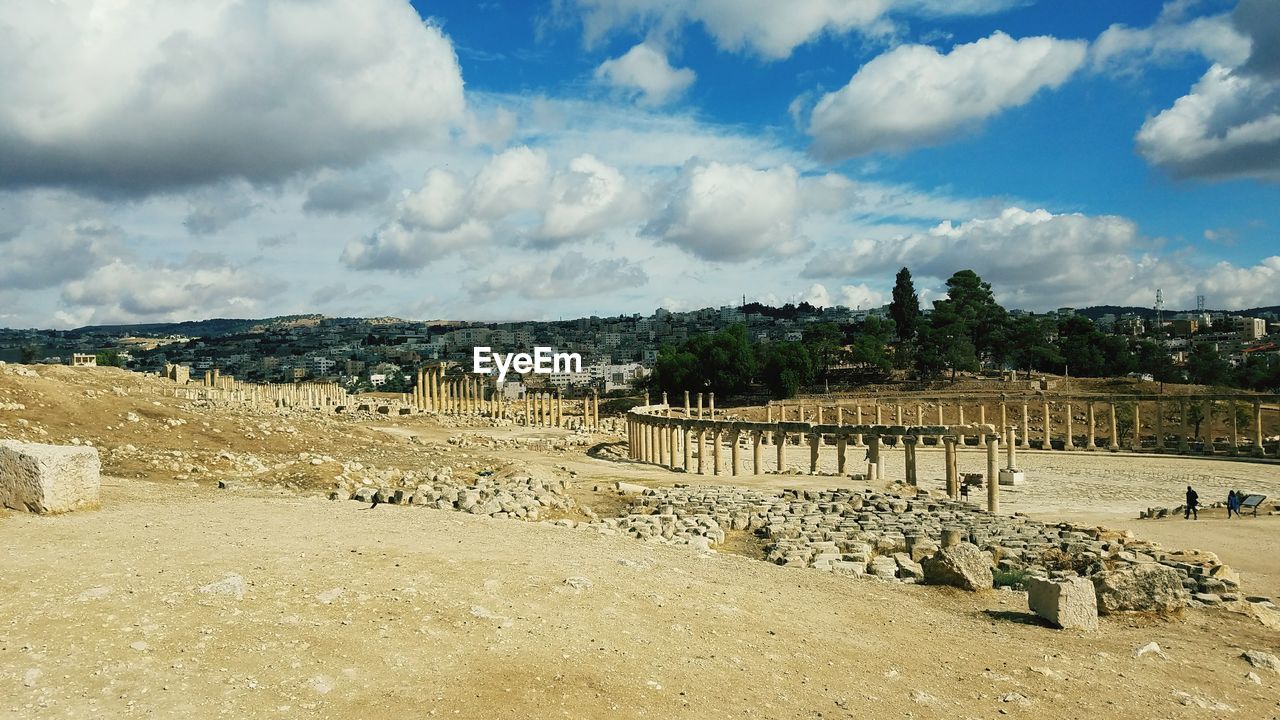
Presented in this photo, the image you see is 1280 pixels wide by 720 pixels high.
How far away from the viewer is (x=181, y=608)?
986cm

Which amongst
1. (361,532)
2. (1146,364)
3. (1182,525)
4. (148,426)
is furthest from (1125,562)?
(1146,364)

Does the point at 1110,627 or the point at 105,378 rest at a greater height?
the point at 105,378

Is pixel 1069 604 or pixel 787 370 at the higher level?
pixel 787 370

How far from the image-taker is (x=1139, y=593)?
1410 centimetres

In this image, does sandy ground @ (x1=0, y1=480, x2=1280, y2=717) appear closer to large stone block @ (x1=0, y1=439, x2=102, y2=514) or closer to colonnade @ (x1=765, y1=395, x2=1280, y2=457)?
large stone block @ (x1=0, y1=439, x2=102, y2=514)

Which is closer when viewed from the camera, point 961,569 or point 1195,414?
point 961,569

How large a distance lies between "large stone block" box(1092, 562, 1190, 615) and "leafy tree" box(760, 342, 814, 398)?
72314 mm

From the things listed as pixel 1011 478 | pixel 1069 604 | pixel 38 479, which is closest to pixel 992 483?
pixel 1011 478

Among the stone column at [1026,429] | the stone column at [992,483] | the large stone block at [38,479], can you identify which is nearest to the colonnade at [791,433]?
the stone column at [992,483]

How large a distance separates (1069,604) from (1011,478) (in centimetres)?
3111

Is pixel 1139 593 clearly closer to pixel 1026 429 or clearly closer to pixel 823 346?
pixel 1026 429

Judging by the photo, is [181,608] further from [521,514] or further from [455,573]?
[521,514]

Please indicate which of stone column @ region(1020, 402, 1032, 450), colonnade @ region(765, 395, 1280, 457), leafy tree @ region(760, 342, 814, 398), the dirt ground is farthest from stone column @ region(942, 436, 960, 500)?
leafy tree @ region(760, 342, 814, 398)

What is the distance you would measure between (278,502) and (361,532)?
4.41 metres
